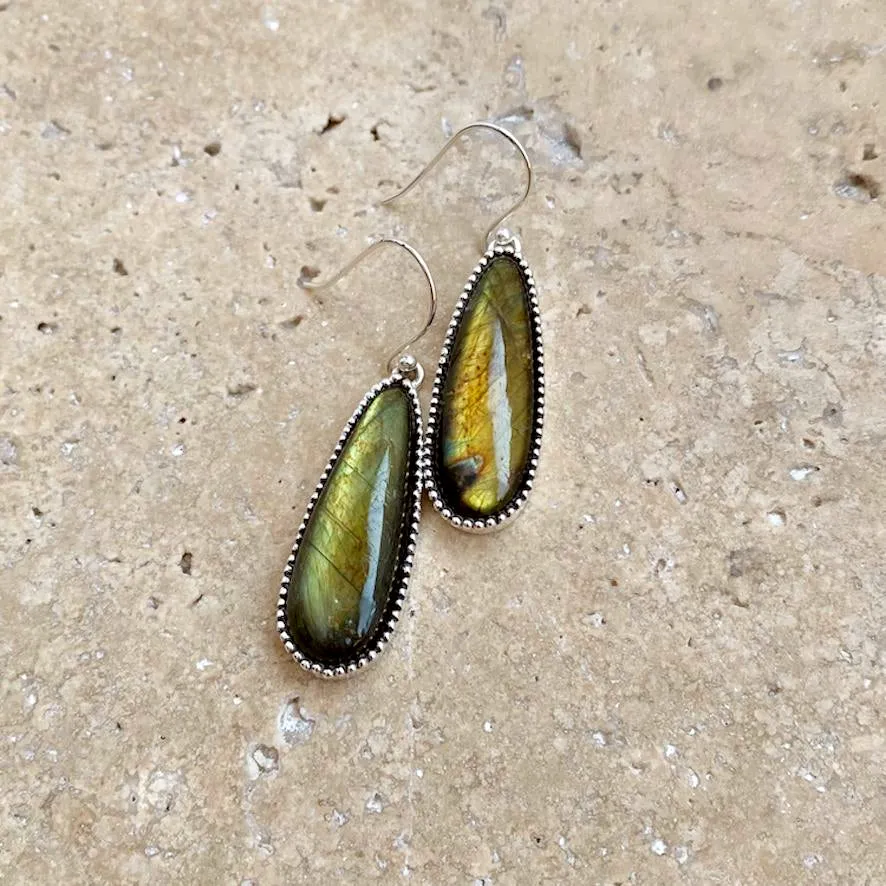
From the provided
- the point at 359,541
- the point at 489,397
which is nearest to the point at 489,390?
the point at 489,397

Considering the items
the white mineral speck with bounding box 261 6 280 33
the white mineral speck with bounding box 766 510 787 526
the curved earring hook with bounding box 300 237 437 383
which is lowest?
the white mineral speck with bounding box 766 510 787 526

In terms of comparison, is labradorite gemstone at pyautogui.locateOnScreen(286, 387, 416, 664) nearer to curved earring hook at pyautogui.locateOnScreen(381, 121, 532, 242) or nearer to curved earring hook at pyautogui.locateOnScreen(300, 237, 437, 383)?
curved earring hook at pyautogui.locateOnScreen(300, 237, 437, 383)

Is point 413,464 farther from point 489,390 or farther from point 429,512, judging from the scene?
point 489,390

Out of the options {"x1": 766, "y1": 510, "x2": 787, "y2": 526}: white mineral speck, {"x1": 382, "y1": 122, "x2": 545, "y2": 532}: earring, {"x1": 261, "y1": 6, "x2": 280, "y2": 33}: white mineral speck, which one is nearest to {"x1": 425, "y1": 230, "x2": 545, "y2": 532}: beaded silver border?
{"x1": 382, "y1": 122, "x2": 545, "y2": 532}: earring

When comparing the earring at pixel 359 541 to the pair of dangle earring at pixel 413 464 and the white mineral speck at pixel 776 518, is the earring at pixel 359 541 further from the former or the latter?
the white mineral speck at pixel 776 518

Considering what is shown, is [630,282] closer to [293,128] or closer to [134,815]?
[293,128]

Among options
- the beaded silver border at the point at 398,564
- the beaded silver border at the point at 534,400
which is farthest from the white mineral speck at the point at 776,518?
the beaded silver border at the point at 398,564
